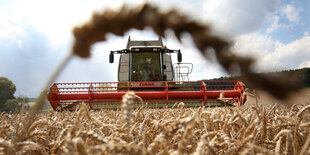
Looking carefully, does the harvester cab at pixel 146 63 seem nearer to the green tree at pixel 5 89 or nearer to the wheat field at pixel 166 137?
the wheat field at pixel 166 137

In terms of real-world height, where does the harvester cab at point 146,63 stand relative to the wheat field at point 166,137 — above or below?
above

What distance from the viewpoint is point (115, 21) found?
7.41 metres

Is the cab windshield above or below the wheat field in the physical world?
above

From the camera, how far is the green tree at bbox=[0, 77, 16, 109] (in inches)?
1484

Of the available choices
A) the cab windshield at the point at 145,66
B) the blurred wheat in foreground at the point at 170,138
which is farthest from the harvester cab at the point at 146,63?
the blurred wheat in foreground at the point at 170,138

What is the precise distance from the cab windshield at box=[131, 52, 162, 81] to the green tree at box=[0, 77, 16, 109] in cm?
3928

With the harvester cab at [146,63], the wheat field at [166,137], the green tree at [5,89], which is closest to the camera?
the wheat field at [166,137]

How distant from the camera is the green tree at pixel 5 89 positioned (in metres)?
37.7

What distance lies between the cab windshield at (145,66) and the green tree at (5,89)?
129 feet

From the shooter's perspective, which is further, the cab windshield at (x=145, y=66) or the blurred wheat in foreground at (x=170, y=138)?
the cab windshield at (x=145, y=66)

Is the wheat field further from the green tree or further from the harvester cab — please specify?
the green tree

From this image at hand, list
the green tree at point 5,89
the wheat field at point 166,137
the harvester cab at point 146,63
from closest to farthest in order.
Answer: the wheat field at point 166,137, the harvester cab at point 146,63, the green tree at point 5,89

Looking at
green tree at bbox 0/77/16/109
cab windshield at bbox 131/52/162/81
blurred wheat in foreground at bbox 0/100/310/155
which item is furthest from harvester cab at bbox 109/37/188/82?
green tree at bbox 0/77/16/109

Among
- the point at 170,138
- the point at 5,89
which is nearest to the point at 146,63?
the point at 170,138
